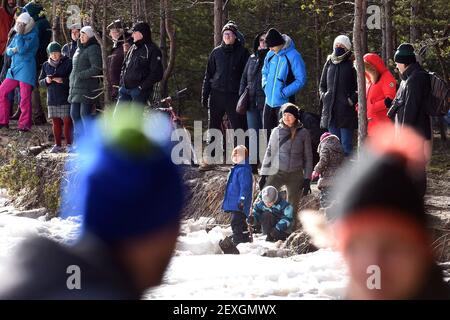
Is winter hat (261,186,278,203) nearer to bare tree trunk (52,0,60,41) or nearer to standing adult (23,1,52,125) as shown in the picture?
bare tree trunk (52,0,60,41)

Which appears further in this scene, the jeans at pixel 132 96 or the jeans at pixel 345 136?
the jeans at pixel 132 96

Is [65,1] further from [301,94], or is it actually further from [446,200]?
[446,200]

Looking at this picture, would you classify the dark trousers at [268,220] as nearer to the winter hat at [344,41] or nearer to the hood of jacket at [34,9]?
the winter hat at [344,41]

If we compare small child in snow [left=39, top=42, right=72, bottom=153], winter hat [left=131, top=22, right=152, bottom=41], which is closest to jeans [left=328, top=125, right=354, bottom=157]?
winter hat [left=131, top=22, right=152, bottom=41]

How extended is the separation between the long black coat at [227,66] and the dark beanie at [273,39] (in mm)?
1051

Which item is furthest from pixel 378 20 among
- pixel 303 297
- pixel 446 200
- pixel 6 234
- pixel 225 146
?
pixel 303 297

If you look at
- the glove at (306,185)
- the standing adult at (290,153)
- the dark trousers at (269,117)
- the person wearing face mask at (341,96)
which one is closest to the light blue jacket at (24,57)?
the dark trousers at (269,117)

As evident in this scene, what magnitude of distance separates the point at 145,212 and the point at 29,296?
1037mm

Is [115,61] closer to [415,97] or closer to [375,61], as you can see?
[375,61]

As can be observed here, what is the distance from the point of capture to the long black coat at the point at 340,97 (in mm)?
12938

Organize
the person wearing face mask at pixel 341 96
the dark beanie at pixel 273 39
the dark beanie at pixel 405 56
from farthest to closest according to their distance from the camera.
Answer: the person wearing face mask at pixel 341 96 → the dark beanie at pixel 273 39 → the dark beanie at pixel 405 56

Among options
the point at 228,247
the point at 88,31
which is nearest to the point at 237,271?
the point at 228,247

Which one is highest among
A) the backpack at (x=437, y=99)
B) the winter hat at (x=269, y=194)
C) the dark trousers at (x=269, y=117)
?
the backpack at (x=437, y=99)

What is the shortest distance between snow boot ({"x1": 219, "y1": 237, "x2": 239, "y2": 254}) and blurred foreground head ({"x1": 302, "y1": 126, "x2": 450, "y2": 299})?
10.8 ft
